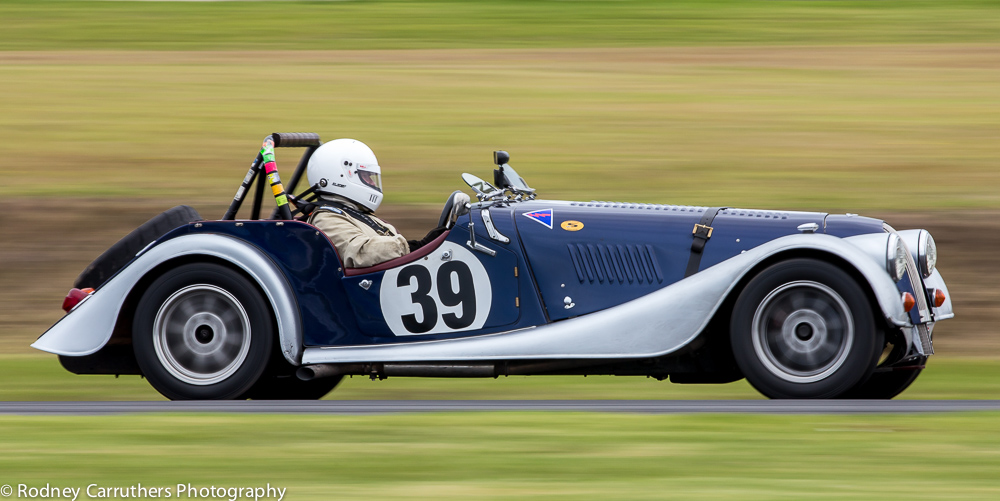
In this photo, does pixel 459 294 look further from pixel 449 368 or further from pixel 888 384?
pixel 888 384

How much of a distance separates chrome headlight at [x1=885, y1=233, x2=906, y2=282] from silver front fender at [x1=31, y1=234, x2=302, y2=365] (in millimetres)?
3044

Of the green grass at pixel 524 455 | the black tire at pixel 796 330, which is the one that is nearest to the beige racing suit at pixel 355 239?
the green grass at pixel 524 455

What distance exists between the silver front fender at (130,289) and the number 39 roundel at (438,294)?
53 cm

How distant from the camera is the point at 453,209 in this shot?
6.93 m

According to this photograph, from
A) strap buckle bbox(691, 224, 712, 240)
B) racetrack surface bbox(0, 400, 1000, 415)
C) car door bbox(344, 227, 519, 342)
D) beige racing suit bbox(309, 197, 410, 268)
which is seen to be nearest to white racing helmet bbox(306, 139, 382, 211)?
beige racing suit bbox(309, 197, 410, 268)

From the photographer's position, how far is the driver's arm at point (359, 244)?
6.73 m

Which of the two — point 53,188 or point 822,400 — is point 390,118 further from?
point 822,400

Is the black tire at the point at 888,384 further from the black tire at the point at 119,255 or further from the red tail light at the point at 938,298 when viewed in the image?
the black tire at the point at 119,255

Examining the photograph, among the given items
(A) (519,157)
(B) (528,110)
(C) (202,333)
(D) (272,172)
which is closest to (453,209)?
(D) (272,172)

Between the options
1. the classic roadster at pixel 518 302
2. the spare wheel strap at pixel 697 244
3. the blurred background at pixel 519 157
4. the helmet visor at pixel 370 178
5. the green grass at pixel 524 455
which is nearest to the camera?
the green grass at pixel 524 455

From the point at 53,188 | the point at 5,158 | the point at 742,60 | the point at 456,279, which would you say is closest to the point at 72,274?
the point at 53,188

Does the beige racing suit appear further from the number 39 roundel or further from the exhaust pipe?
the exhaust pipe

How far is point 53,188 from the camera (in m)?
12.8

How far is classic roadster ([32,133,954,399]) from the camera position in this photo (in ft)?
20.6
